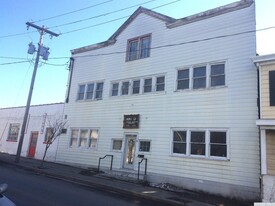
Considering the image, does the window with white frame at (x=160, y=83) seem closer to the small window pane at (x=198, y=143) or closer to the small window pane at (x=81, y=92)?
the small window pane at (x=198, y=143)

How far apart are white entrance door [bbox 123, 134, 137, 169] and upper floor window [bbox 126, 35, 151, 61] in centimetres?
538

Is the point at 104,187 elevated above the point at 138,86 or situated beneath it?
situated beneath

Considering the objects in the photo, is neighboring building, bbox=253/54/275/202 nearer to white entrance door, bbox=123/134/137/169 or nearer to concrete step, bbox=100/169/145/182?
concrete step, bbox=100/169/145/182

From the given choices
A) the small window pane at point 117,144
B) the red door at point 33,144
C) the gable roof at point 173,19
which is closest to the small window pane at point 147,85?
the gable roof at point 173,19

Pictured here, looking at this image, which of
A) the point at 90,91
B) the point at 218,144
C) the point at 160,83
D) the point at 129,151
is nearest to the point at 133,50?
the point at 160,83

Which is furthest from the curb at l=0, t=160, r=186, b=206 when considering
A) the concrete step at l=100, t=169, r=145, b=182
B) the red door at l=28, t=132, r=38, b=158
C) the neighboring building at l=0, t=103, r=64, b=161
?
the red door at l=28, t=132, r=38, b=158

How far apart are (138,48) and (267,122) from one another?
10.1 meters

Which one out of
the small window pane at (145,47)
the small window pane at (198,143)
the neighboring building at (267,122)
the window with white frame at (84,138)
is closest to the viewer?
the neighboring building at (267,122)

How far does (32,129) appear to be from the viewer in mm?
24188

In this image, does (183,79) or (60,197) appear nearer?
(60,197)

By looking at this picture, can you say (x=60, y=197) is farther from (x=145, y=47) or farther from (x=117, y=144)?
(x=145, y=47)

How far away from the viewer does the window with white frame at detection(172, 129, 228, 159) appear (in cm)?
1294

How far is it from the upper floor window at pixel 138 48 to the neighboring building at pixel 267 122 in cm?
777

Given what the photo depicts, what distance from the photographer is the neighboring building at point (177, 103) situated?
495 inches
